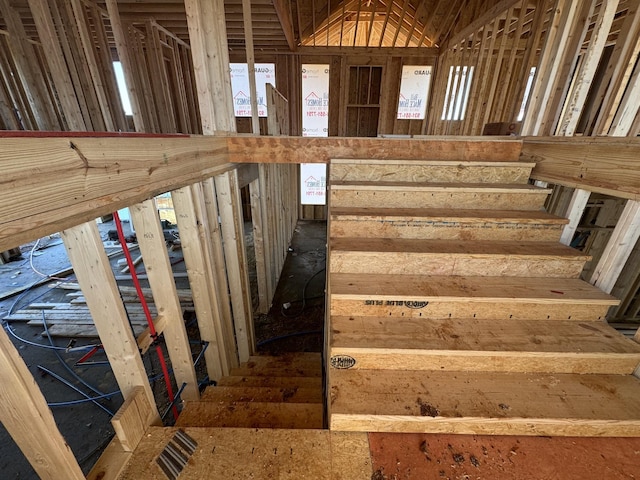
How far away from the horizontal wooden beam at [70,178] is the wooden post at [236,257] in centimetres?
103

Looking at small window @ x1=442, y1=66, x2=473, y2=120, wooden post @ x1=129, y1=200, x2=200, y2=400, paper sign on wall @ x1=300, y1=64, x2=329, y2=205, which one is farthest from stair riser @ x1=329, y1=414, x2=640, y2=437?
paper sign on wall @ x1=300, y1=64, x2=329, y2=205

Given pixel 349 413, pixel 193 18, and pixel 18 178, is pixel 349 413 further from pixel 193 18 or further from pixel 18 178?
pixel 193 18

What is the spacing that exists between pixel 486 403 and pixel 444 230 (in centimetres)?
113

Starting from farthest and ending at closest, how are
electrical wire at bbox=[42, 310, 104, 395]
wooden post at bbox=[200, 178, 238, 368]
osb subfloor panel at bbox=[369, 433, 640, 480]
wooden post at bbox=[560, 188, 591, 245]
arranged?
electrical wire at bbox=[42, 310, 104, 395]
wooden post at bbox=[200, 178, 238, 368]
wooden post at bbox=[560, 188, 591, 245]
osb subfloor panel at bbox=[369, 433, 640, 480]

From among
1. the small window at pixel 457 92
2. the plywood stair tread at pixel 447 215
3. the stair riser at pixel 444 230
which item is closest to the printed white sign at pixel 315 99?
the small window at pixel 457 92

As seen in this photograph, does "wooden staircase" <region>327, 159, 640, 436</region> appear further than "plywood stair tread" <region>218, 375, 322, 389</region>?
No

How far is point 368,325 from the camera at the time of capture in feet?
5.21

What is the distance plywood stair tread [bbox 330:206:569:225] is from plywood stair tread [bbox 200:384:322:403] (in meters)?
1.43

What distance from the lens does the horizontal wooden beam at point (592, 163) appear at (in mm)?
1474

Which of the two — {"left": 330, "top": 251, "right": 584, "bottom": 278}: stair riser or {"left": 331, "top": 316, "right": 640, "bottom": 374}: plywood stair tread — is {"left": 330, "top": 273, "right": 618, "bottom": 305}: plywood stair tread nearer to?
{"left": 330, "top": 251, "right": 584, "bottom": 278}: stair riser

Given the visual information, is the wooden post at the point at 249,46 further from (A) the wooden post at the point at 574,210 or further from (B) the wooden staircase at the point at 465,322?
(A) the wooden post at the point at 574,210

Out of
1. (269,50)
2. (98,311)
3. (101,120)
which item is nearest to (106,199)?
(98,311)

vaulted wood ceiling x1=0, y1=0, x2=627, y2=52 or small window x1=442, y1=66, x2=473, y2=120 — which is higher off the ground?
vaulted wood ceiling x1=0, y1=0, x2=627, y2=52

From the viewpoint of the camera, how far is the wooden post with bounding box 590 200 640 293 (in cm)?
153
